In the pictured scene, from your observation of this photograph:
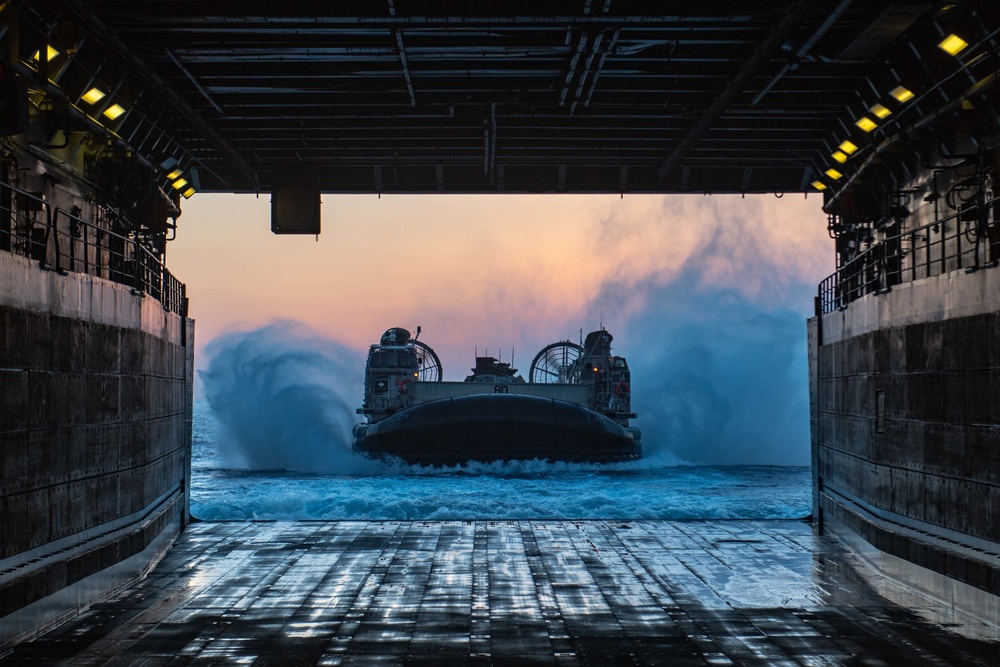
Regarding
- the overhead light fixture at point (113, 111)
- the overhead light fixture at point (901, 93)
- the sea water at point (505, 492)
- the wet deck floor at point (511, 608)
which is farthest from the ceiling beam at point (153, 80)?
the overhead light fixture at point (901, 93)

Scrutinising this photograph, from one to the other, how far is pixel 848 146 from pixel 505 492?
19629 mm

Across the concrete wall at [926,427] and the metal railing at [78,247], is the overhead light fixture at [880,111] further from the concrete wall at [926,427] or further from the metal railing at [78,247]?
the metal railing at [78,247]

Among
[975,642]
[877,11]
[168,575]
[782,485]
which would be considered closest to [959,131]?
[877,11]

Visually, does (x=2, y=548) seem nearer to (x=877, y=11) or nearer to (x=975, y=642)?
(x=975, y=642)

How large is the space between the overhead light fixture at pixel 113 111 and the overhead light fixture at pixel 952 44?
11731 mm

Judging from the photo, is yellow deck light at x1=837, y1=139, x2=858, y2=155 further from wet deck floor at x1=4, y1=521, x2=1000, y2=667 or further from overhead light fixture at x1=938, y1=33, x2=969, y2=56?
wet deck floor at x1=4, y1=521, x2=1000, y2=667

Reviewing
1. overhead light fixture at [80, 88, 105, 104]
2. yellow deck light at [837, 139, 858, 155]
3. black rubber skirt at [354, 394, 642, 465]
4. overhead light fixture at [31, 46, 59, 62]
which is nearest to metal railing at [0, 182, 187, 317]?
overhead light fixture at [80, 88, 105, 104]

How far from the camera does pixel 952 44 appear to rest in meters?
11.9

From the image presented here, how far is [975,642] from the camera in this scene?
886 cm

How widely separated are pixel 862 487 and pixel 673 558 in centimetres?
320

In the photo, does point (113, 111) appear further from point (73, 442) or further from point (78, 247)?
point (73, 442)

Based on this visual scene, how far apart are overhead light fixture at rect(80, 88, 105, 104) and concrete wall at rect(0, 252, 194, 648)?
295 centimetres

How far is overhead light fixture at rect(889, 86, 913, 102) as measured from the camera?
13648mm

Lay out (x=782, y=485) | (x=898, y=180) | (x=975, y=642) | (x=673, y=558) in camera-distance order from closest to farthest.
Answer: (x=975, y=642), (x=673, y=558), (x=898, y=180), (x=782, y=485)
